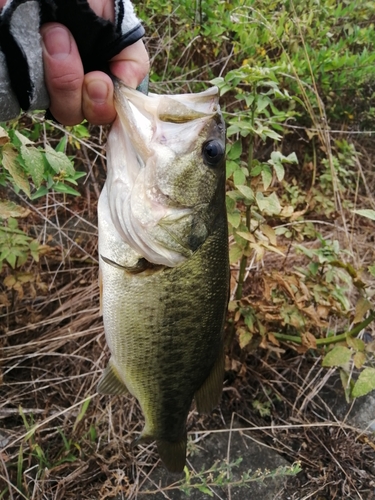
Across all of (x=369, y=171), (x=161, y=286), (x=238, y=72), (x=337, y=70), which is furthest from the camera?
(x=369, y=171)

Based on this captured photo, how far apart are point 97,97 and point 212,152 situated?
1.26 ft

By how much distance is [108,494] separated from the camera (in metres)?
2.17

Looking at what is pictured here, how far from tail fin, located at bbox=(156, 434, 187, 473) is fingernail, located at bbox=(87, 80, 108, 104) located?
4.10 ft

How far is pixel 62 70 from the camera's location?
108cm

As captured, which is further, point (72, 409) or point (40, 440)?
point (72, 409)

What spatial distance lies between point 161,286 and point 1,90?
2.32ft

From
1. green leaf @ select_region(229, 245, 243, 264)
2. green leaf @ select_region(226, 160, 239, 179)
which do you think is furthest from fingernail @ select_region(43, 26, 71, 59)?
green leaf @ select_region(229, 245, 243, 264)

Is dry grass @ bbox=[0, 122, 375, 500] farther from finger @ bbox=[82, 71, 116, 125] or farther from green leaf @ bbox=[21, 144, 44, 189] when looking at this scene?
finger @ bbox=[82, 71, 116, 125]

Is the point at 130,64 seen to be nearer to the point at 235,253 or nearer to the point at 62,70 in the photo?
the point at 62,70

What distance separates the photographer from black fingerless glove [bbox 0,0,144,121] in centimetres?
100

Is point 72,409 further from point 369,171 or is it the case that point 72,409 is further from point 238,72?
point 369,171

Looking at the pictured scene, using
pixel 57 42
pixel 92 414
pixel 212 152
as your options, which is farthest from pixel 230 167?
pixel 92 414

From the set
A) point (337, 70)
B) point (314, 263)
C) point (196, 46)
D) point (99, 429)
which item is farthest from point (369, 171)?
point (99, 429)

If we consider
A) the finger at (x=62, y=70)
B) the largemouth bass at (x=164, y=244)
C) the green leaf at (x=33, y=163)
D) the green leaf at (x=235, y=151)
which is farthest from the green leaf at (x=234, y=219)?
the finger at (x=62, y=70)
